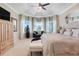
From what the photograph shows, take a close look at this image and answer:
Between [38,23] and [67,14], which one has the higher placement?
[67,14]

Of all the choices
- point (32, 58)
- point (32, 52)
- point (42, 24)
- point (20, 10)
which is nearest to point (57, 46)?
point (32, 58)

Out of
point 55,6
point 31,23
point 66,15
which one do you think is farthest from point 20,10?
point 66,15

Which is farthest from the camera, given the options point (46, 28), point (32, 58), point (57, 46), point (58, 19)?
point (58, 19)

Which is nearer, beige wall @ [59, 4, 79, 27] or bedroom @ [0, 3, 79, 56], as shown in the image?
bedroom @ [0, 3, 79, 56]

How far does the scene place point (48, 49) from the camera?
232 centimetres

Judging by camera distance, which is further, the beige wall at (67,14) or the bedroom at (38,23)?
the beige wall at (67,14)

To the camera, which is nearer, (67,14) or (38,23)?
(38,23)

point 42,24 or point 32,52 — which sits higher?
point 42,24

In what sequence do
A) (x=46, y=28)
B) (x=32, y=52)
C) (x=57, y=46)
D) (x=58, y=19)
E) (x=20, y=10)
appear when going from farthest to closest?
1. (x=58, y=19)
2. (x=46, y=28)
3. (x=20, y=10)
4. (x=32, y=52)
5. (x=57, y=46)

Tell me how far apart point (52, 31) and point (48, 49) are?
1.51m

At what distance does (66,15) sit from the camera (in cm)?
397

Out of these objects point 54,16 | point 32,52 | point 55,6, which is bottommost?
point 32,52

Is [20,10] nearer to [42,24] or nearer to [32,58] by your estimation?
[42,24]

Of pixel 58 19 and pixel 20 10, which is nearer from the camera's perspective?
pixel 20 10
